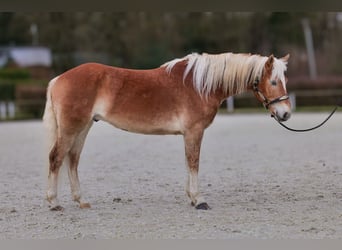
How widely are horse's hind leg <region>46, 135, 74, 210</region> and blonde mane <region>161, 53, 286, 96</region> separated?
140 cm

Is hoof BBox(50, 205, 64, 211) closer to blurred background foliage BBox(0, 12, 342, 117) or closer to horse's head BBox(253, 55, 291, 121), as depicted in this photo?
horse's head BBox(253, 55, 291, 121)

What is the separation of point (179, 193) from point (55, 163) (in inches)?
67.6

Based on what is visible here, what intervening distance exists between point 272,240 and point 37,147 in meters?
9.83

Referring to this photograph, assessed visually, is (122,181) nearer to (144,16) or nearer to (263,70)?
(263,70)

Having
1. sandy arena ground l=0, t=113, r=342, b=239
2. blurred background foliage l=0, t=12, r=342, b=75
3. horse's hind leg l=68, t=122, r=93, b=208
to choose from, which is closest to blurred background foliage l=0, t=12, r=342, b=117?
blurred background foliage l=0, t=12, r=342, b=75

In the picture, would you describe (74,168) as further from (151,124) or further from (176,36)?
(176,36)

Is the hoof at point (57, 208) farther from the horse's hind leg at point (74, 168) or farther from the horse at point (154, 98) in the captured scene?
the horse's hind leg at point (74, 168)

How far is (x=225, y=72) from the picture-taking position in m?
5.86

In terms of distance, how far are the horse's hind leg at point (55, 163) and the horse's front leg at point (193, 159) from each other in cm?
118

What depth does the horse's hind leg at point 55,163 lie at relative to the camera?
228 inches

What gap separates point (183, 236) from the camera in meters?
4.64

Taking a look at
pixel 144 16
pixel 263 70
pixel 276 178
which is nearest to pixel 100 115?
pixel 263 70

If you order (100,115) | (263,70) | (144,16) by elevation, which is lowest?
(100,115)

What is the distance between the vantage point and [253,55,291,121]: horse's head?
18.5ft
